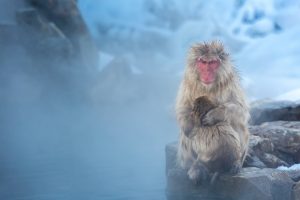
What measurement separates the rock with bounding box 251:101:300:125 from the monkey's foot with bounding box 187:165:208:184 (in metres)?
2.12

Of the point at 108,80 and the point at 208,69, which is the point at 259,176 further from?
the point at 108,80

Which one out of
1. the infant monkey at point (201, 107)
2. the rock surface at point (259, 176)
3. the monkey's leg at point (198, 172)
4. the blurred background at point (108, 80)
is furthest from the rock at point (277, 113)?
the infant monkey at point (201, 107)

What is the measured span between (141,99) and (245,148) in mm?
6906

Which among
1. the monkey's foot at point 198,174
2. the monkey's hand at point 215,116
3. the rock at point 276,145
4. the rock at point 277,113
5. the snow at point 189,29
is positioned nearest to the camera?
the monkey's hand at point 215,116

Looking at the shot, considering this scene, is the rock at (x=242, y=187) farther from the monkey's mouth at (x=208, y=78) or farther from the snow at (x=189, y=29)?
the snow at (x=189, y=29)

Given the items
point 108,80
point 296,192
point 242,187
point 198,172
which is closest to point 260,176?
point 242,187

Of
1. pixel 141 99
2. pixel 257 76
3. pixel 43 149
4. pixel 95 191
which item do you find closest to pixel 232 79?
pixel 95 191

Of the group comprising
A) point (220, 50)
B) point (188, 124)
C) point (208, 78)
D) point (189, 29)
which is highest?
point (189, 29)

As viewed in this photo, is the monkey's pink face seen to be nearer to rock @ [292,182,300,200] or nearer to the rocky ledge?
the rocky ledge

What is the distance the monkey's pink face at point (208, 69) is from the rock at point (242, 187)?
0.65m

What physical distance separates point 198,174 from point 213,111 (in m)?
0.48

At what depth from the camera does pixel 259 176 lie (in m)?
3.89

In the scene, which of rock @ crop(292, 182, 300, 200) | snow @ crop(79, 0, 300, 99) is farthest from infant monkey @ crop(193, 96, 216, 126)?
snow @ crop(79, 0, 300, 99)

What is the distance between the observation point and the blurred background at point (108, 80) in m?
5.18
